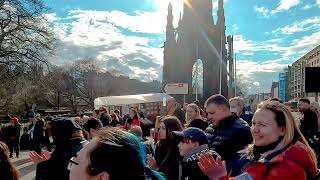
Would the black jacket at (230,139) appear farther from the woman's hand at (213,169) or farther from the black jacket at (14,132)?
the black jacket at (14,132)

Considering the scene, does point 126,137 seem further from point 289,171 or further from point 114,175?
point 289,171

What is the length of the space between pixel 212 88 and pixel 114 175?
66.7 meters

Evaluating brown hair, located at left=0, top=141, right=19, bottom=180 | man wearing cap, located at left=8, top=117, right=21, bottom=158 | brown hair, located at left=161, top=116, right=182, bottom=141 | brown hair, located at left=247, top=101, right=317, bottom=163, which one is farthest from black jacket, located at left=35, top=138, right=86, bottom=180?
man wearing cap, located at left=8, top=117, right=21, bottom=158

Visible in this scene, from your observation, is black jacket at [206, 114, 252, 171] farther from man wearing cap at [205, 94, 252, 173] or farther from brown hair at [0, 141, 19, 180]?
brown hair at [0, 141, 19, 180]

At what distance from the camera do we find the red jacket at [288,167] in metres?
2.55

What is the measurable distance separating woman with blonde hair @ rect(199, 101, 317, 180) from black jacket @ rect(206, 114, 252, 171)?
109cm

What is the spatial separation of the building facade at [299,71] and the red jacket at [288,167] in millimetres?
103314

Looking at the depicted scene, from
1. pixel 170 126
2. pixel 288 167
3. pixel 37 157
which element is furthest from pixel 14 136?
pixel 288 167

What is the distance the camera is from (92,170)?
1.59m

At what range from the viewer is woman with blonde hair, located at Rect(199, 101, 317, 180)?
2598mm

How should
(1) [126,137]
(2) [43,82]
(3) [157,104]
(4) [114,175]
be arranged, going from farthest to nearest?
(3) [157,104] → (2) [43,82] → (1) [126,137] → (4) [114,175]

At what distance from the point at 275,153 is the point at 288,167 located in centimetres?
25

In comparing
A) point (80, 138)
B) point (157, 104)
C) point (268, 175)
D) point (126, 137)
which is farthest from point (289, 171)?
point (157, 104)

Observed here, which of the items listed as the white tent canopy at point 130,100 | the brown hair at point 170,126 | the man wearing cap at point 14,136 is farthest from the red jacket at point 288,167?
the white tent canopy at point 130,100
